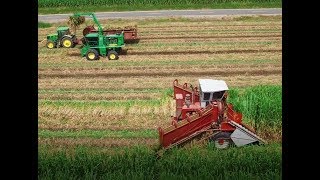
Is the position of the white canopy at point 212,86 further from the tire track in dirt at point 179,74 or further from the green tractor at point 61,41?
the green tractor at point 61,41

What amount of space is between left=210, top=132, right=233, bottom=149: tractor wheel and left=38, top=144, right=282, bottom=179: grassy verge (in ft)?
1.41

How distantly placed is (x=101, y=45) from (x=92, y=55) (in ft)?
2.55

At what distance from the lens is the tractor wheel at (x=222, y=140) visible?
13555 mm

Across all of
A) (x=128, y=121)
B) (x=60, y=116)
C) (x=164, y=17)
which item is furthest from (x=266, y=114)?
(x=164, y=17)

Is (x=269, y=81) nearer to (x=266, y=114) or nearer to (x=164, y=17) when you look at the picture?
(x=266, y=114)

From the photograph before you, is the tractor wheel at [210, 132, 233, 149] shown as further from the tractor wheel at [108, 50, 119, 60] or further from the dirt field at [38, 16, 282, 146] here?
the tractor wheel at [108, 50, 119, 60]

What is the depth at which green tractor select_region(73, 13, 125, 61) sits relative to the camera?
83.5ft

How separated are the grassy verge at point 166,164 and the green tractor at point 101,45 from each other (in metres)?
12.8

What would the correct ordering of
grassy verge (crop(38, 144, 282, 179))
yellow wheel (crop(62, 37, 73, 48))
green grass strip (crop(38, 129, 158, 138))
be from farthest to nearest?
yellow wheel (crop(62, 37, 73, 48)) < green grass strip (crop(38, 129, 158, 138)) < grassy verge (crop(38, 144, 282, 179))

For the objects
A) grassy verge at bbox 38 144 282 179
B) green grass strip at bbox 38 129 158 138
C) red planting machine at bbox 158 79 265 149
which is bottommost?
grassy verge at bbox 38 144 282 179

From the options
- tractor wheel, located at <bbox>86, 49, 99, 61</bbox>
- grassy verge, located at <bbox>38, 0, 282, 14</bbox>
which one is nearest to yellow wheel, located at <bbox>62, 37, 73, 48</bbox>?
tractor wheel, located at <bbox>86, 49, 99, 61</bbox>

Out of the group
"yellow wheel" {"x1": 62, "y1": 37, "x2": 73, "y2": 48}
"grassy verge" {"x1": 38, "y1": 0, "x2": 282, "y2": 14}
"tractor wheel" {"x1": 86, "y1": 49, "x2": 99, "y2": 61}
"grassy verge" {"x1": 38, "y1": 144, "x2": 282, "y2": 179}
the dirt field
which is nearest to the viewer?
"grassy verge" {"x1": 38, "y1": 144, "x2": 282, "y2": 179}

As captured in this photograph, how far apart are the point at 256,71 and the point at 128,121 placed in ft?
29.6

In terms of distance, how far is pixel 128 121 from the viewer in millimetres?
16766
